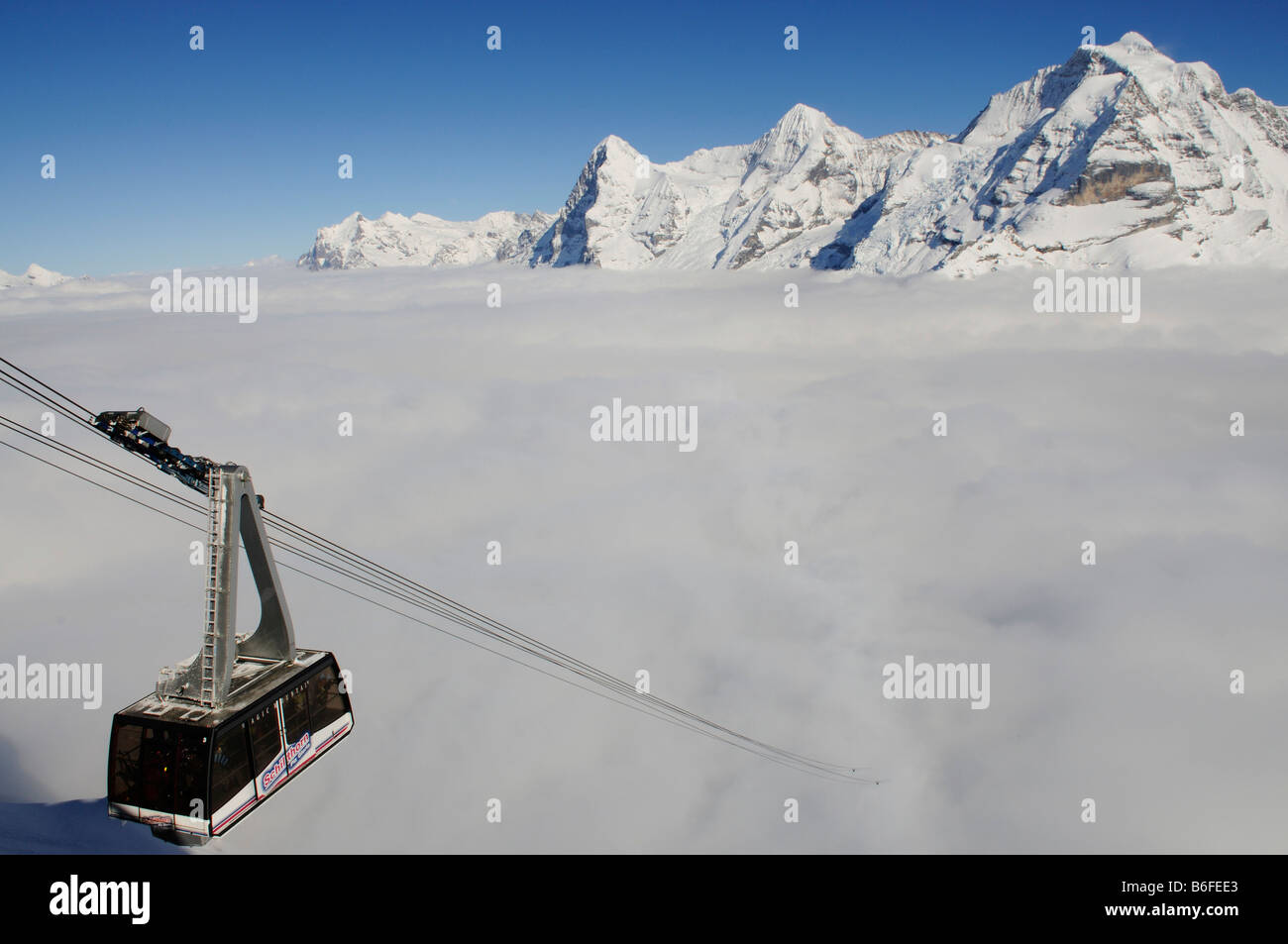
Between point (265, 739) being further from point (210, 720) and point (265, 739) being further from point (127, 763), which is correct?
point (127, 763)

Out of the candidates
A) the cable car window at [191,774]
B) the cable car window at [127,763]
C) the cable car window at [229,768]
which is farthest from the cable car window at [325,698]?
the cable car window at [127,763]

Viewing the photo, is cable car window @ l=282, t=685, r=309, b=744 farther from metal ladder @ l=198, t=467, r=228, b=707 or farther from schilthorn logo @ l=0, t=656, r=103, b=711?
schilthorn logo @ l=0, t=656, r=103, b=711

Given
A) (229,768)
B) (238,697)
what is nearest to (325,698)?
(238,697)

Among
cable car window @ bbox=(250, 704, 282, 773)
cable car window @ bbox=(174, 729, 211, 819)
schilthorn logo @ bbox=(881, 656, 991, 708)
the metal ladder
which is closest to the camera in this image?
cable car window @ bbox=(174, 729, 211, 819)

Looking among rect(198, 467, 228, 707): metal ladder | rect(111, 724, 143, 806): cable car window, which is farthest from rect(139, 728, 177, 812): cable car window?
rect(198, 467, 228, 707): metal ladder

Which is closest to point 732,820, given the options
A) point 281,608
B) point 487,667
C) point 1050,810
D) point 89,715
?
point 1050,810

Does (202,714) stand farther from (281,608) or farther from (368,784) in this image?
(368,784)
